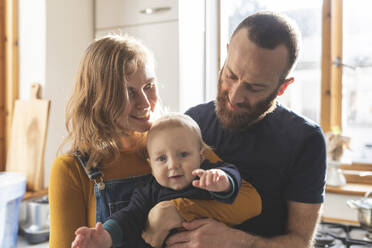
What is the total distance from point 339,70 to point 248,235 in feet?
4.64

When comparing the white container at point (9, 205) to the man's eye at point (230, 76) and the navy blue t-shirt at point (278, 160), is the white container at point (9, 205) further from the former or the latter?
the man's eye at point (230, 76)

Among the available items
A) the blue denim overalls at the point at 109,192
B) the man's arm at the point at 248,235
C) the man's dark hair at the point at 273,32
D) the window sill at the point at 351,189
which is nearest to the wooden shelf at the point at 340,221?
the window sill at the point at 351,189

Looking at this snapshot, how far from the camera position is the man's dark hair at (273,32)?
3.22 feet

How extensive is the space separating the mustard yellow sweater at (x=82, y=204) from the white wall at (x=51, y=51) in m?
1.01

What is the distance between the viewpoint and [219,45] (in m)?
2.14

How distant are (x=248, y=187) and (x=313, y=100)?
4.25ft

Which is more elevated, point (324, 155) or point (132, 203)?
point (324, 155)

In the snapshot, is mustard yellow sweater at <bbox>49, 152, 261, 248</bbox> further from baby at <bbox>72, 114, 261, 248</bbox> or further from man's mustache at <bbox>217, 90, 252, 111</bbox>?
man's mustache at <bbox>217, 90, 252, 111</bbox>

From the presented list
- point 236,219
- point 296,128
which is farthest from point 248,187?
point 296,128

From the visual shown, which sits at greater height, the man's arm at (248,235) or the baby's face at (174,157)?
the baby's face at (174,157)

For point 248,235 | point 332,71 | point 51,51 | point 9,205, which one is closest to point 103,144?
point 248,235

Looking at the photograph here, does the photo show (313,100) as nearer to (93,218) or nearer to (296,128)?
(296,128)

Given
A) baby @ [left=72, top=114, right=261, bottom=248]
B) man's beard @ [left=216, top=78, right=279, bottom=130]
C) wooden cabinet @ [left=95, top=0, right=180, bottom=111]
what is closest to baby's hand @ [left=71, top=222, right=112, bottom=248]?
baby @ [left=72, top=114, right=261, bottom=248]

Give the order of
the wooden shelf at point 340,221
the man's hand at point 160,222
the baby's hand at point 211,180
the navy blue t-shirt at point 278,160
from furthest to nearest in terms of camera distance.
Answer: the wooden shelf at point 340,221, the navy blue t-shirt at point 278,160, the man's hand at point 160,222, the baby's hand at point 211,180
